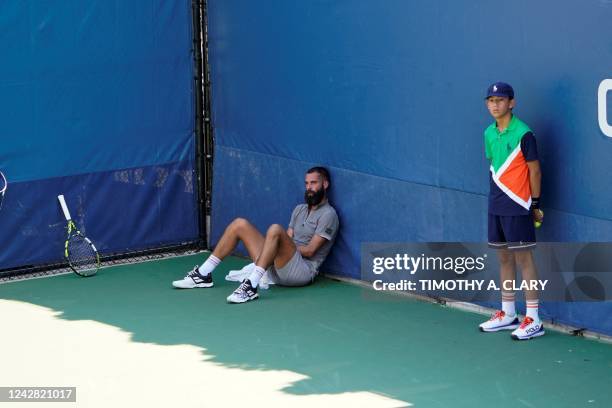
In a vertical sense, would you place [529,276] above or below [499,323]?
above

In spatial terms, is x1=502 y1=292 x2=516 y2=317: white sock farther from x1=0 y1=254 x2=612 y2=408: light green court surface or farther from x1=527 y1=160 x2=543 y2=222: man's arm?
x1=527 y1=160 x2=543 y2=222: man's arm

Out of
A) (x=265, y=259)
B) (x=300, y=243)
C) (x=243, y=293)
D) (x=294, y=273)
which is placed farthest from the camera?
(x=300, y=243)

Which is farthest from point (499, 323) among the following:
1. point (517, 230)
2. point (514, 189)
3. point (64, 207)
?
point (64, 207)

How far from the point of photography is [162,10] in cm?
1100

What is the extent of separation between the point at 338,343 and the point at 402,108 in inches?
83.5

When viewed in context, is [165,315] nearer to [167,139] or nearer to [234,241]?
[234,241]

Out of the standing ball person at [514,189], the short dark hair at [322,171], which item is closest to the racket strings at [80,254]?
the short dark hair at [322,171]

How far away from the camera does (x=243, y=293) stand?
30.4 ft

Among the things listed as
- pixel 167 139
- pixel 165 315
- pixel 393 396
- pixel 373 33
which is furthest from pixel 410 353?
pixel 167 139

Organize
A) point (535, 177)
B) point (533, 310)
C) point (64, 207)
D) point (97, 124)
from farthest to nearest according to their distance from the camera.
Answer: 1. point (97, 124)
2. point (64, 207)
3. point (533, 310)
4. point (535, 177)

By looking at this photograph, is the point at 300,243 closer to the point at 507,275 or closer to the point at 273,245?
the point at 273,245

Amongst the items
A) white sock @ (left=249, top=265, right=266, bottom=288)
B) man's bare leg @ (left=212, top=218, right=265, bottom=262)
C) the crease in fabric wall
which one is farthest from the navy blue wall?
white sock @ (left=249, top=265, right=266, bottom=288)

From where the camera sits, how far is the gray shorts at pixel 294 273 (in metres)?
Answer: 9.65

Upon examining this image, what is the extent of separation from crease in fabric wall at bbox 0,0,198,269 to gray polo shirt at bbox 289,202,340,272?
1.81m
